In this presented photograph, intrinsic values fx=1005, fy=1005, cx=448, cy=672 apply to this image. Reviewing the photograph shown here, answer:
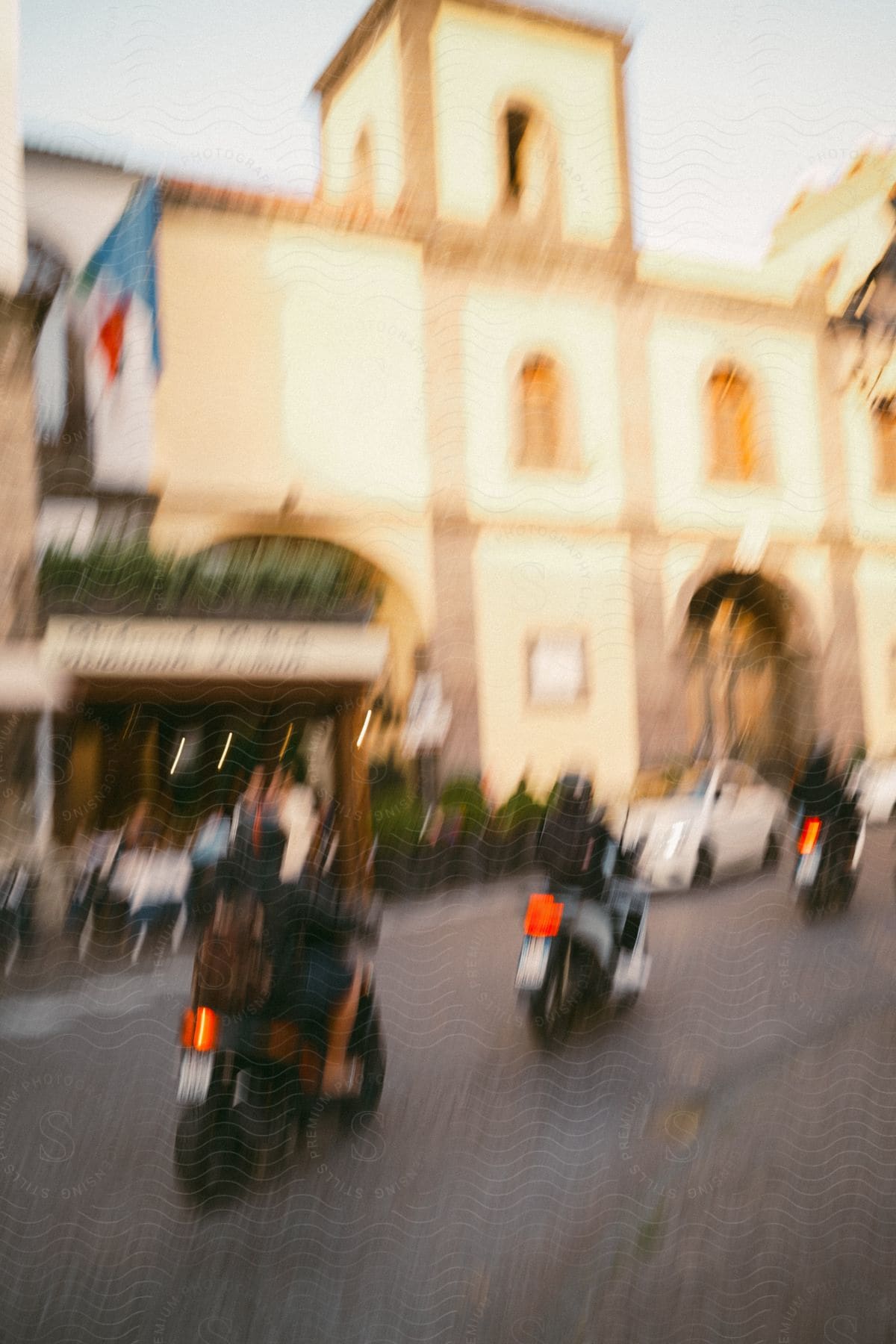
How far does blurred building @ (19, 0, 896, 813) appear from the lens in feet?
3.57

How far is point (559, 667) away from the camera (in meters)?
1.21

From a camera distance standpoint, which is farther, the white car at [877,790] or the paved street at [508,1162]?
the white car at [877,790]

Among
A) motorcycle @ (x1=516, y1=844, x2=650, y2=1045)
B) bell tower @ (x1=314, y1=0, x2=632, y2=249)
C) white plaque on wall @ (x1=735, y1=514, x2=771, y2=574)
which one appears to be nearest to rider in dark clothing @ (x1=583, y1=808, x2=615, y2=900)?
motorcycle @ (x1=516, y1=844, x2=650, y2=1045)

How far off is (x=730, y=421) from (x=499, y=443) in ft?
0.99

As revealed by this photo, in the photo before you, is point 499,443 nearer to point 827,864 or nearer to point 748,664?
point 748,664

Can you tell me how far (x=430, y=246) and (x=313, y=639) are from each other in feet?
1.62

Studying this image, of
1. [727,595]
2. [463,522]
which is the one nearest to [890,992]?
[727,595]

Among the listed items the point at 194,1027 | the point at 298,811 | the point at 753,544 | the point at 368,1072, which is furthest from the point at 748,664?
the point at 194,1027

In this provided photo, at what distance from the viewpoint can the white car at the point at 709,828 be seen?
1.23 metres

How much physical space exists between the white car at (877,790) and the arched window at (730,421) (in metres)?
0.43

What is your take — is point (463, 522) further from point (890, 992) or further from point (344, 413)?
point (890, 992)

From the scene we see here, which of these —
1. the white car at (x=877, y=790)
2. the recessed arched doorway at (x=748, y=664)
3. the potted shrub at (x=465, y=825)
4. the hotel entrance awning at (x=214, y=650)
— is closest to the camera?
the hotel entrance awning at (x=214, y=650)

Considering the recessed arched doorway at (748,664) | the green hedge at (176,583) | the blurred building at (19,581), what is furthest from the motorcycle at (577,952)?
the blurred building at (19,581)

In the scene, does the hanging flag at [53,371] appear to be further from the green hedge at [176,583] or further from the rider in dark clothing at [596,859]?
the rider in dark clothing at [596,859]
